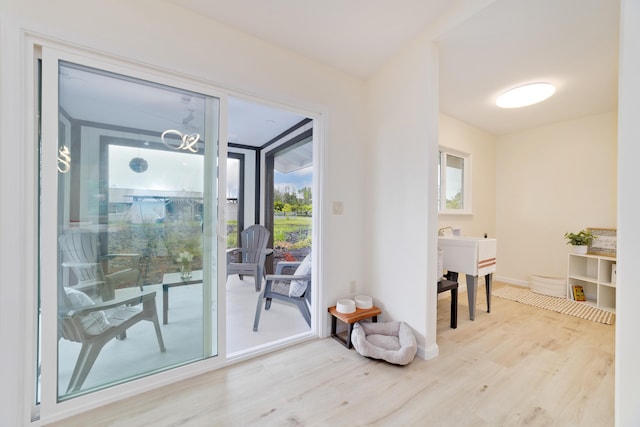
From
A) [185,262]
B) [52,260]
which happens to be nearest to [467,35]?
[185,262]

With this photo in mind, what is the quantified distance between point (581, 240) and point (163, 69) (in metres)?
4.94

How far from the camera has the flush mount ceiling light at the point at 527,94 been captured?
2580mm

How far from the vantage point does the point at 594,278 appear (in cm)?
328

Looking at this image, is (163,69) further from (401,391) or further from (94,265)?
(401,391)

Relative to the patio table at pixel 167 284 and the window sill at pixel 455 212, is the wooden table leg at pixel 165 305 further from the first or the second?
the window sill at pixel 455 212

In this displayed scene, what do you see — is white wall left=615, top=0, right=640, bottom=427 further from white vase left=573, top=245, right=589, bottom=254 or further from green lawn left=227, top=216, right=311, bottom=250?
green lawn left=227, top=216, right=311, bottom=250

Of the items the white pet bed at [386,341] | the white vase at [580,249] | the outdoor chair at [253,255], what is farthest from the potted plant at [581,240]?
the outdoor chair at [253,255]

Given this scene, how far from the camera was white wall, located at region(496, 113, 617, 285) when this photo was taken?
10.8 ft

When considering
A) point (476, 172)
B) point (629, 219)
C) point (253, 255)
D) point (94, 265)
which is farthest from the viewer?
point (253, 255)

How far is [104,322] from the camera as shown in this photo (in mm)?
1586

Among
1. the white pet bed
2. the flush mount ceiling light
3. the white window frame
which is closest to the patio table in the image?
the white window frame

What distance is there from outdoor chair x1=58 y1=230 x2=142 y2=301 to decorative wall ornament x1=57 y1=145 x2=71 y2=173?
1.18 ft

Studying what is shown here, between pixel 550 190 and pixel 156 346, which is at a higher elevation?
pixel 550 190

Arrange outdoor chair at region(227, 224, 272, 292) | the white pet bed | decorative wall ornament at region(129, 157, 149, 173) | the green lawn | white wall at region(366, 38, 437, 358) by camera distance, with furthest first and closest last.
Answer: the green lawn < outdoor chair at region(227, 224, 272, 292) < white wall at region(366, 38, 437, 358) < the white pet bed < decorative wall ornament at region(129, 157, 149, 173)
